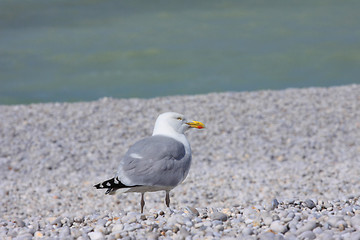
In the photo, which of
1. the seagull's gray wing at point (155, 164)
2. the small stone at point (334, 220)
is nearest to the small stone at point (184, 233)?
the seagull's gray wing at point (155, 164)

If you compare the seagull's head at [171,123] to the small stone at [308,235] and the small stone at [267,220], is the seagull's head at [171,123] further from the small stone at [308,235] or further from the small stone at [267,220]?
the small stone at [308,235]

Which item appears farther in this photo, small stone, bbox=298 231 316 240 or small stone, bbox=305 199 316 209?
small stone, bbox=305 199 316 209

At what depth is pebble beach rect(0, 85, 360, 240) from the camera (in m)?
4.27

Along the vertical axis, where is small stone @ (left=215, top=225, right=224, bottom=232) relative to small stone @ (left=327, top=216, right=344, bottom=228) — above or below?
below

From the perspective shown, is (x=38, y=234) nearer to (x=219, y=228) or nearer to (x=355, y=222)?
(x=219, y=228)

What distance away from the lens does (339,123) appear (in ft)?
47.6

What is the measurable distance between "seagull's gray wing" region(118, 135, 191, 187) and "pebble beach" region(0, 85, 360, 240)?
334 mm

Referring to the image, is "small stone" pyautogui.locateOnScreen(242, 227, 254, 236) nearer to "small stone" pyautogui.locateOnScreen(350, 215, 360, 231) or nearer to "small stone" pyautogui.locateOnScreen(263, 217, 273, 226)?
"small stone" pyautogui.locateOnScreen(263, 217, 273, 226)

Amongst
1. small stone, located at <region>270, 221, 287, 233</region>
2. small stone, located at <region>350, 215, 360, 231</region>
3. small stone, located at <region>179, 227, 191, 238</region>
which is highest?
small stone, located at <region>350, 215, 360, 231</region>

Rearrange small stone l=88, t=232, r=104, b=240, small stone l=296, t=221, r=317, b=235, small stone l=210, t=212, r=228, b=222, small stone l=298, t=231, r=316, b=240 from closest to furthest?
small stone l=298, t=231, r=316, b=240, small stone l=296, t=221, r=317, b=235, small stone l=88, t=232, r=104, b=240, small stone l=210, t=212, r=228, b=222

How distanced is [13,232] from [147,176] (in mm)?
1442

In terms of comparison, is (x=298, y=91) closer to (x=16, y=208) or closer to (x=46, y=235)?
(x=16, y=208)

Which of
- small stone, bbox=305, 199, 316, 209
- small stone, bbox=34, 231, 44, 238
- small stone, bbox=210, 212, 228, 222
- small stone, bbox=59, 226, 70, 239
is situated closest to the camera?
small stone, bbox=59, 226, 70, 239

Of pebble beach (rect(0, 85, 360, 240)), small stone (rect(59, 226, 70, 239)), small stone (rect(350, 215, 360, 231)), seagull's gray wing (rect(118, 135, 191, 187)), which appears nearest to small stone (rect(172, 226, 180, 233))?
pebble beach (rect(0, 85, 360, 240))
